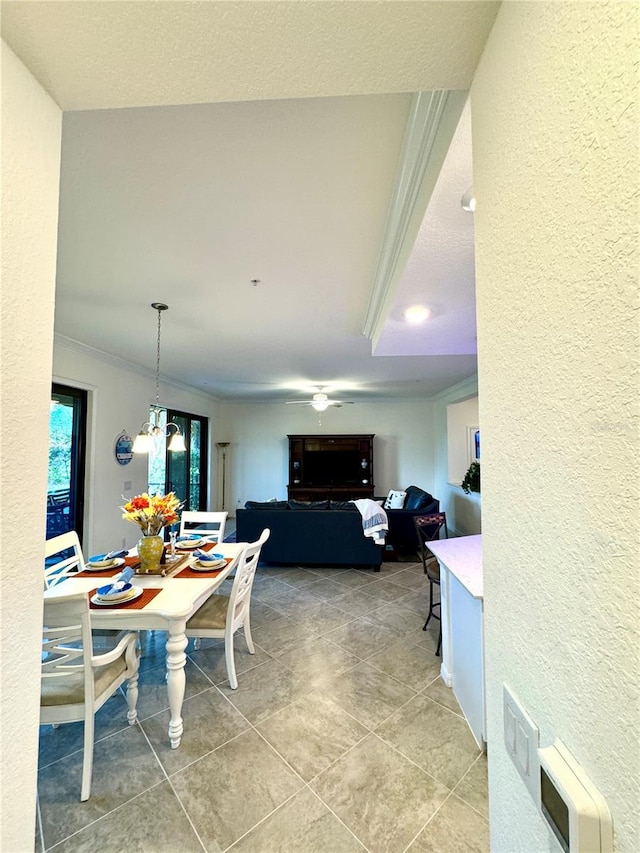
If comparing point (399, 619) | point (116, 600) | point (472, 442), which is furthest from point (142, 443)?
point (472, 442)

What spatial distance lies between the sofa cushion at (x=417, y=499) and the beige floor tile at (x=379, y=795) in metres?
3.75

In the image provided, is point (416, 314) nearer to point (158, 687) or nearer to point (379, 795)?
point (379, 795)

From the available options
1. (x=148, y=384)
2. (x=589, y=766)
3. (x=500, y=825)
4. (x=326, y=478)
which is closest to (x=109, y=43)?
(x=589, y=766)

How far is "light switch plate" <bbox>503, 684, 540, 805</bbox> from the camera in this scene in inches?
21.9

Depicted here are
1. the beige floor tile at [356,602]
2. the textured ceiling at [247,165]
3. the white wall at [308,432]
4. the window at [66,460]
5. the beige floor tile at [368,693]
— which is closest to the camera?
the textured ceiling at [247,165]

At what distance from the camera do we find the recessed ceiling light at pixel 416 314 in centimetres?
228

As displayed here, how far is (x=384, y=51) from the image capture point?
72cm

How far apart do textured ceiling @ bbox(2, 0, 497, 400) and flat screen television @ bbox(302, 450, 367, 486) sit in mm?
4358

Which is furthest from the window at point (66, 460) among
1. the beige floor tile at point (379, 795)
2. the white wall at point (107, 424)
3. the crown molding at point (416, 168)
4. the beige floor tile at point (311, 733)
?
the crown molding at point (416, 168)

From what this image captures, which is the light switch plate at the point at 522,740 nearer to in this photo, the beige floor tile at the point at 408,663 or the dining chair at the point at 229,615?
the dining chair at the point at 229,615

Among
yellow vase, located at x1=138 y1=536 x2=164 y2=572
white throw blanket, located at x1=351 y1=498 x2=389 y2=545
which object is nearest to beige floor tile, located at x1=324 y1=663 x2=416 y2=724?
yellow vase, located at x1=138 y1=536 x2=164 y2=572

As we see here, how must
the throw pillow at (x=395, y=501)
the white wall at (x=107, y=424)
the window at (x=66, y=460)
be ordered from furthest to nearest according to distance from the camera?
the throw pillow at (x=395, y=501)
the white wall at (x=107, y=424)
the window at (x=66, y=460)

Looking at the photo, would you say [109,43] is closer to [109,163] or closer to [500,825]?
[109,163]

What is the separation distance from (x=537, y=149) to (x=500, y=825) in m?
1.20
